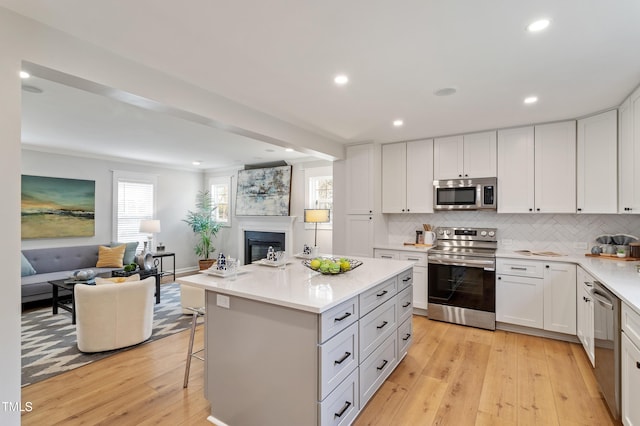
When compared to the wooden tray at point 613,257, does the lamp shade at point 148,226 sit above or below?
above

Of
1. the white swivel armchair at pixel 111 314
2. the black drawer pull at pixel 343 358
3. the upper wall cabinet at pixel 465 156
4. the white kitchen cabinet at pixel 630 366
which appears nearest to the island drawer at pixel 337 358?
the black drawer pull at pixel 343 358

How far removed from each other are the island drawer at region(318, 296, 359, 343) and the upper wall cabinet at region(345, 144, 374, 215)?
2.79 metres

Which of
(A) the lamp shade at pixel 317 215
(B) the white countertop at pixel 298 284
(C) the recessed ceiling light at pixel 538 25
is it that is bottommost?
(B) the white countertop at pixel 298 284

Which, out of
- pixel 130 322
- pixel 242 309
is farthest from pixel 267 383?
pixel 130 322

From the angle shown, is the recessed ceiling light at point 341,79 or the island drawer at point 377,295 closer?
the island drawer at point 377,295

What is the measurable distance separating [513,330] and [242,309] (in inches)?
135

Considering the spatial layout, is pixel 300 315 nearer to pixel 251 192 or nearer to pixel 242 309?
pixel 242 309

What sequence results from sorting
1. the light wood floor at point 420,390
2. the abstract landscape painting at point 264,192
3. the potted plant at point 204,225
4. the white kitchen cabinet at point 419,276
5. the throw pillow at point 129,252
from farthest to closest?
1. the potted plant at point 204,225
2. the abstract landscape painting at point 264,192
3. the throw pillow at point 129,252
4. the white kitchen cabinet at point 419,276
5. the light wood floor at point 420,390

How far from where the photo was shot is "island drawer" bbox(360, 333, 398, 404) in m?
2.18

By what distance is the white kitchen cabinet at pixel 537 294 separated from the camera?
11.0ft

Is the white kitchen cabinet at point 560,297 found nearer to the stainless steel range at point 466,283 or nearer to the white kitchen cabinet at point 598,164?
the stainless steel range at point 466,283

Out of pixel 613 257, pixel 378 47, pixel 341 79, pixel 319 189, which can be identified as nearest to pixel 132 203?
pixel 319 189

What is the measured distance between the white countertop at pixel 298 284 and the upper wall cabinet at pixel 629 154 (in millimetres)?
2256

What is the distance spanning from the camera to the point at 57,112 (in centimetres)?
354
